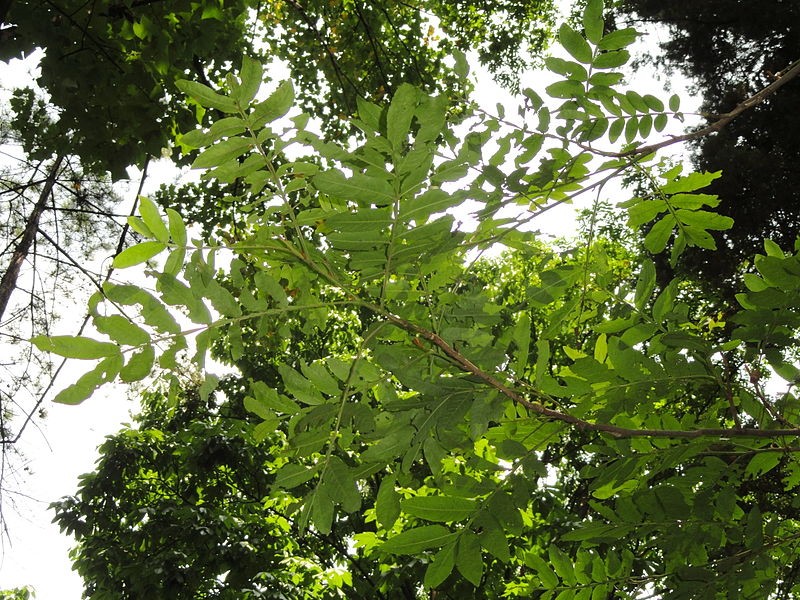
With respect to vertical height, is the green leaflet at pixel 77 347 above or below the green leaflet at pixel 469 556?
above

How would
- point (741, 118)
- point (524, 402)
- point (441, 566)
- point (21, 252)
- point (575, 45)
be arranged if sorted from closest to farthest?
point (524, 402) → point (441, 566) → point (575, 45) → point (21, 252) → point (741, 118)

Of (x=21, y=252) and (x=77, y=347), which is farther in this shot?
(x=21, y=252)

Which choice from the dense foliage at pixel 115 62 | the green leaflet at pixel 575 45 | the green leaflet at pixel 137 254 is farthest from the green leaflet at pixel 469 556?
the dense foliage at pixel 115 62

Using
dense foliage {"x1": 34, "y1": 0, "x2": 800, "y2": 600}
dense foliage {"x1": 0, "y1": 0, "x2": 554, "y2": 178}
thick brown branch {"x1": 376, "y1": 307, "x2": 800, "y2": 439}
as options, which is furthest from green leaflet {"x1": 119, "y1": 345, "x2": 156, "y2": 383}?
dense foliage {"x1": 0, "y1": 0, "x2": 554, "y2": 178}

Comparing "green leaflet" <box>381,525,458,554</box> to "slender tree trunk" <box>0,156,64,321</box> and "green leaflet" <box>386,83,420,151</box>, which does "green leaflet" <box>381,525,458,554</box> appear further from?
"slender tree trunk" <box>0,156,64,321</box>

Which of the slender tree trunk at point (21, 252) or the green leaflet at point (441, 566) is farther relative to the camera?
the slender tree trunk at point (21, 252)

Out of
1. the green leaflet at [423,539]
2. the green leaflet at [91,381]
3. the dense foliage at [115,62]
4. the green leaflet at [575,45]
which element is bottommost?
the green leaflet at [423,539]

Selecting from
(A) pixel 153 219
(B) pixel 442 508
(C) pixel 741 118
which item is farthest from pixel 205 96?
(C) pixel 741 118

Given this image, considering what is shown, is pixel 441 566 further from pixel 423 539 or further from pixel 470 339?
pixel 470 339

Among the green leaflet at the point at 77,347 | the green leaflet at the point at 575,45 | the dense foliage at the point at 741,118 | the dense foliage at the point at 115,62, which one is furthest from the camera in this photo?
the dense foliage at the point at 741,118

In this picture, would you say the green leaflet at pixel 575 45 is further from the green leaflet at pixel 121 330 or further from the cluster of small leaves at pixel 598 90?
the green leaflet at pixel 121 330

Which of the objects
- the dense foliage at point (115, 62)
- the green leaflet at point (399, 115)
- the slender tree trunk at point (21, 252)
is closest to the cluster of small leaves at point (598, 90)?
the green leaflet at point (399, 115)

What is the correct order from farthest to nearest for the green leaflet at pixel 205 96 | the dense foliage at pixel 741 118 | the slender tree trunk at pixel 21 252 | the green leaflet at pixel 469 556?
the dense foliage at pixel 741 118 < the slender tree trunk at pixel 21 252 < the green leaflet at pixel 469 556 < the green leaflet at pixel 205 96

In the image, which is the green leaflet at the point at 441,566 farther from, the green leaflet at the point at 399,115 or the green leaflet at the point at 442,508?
the green leaflet at the point at 399,115
